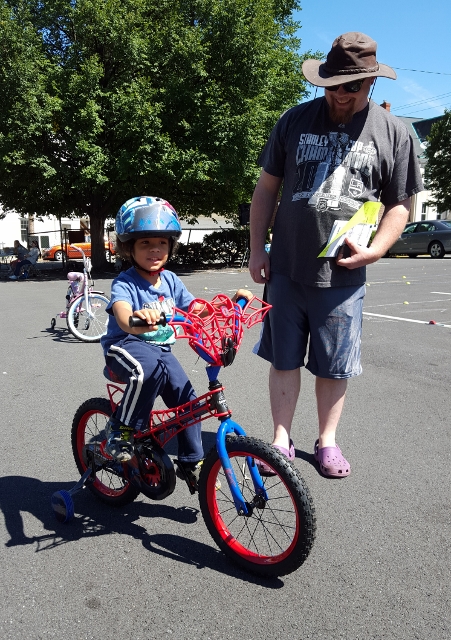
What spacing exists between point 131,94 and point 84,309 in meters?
11.4

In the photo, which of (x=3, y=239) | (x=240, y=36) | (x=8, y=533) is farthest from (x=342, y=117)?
(x=3, y=239)

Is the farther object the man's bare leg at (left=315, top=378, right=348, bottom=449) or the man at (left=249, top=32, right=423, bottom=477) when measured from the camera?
the man's bare leg at (left=315, top=378, right=348, bottom=449)

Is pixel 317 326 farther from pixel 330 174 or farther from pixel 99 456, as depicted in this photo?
pixel 99 456

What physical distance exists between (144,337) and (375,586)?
1.46 meters

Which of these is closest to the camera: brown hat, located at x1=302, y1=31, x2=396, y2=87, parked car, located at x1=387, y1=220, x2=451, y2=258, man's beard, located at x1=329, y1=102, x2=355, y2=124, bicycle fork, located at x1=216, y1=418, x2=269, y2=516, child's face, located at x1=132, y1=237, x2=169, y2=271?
bicycle fork, located at x1=216, y1=418, x2=269, y2=516

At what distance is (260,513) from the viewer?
103 inches

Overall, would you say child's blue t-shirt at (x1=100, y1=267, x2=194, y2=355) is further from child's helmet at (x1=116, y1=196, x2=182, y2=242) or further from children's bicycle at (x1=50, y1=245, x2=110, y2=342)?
children's bicycle at (x1=50, y1=245, x2=110, y2=342)

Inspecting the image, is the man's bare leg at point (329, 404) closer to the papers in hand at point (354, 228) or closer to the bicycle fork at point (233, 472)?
the papers in hand at point (354, 228)

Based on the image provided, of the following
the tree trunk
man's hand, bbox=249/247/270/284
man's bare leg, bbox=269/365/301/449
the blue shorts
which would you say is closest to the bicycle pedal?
man's bare leg, bbox=269/365/301/449

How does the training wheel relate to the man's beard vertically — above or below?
below

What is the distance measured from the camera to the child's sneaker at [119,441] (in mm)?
2738

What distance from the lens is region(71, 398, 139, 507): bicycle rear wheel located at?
2.99 meters

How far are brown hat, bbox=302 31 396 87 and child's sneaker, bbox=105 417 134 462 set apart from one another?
1.89m

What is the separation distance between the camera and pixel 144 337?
2.76 m
